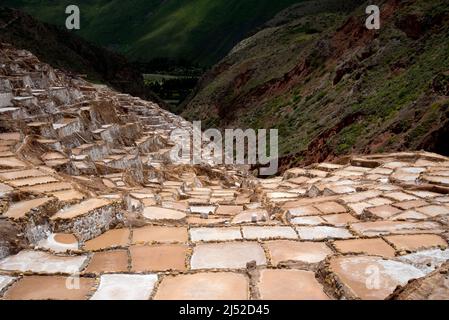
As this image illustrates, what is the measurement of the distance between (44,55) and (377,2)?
3257 cm

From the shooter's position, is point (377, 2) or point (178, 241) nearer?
point (178, 241)

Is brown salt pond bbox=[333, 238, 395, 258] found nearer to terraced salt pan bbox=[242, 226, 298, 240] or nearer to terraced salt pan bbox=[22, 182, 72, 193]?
terraced salt pan bbox=[242, 226, 298, 240]

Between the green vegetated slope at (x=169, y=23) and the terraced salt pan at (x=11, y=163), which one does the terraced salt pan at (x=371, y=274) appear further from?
the green vegetated slope at (x=169, y=23)

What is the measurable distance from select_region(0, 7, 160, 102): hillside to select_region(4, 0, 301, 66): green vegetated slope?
164ft

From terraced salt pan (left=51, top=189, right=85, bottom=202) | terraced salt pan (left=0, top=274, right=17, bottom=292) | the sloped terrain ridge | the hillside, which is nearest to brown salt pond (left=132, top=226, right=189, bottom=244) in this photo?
the sloped terrain ridge

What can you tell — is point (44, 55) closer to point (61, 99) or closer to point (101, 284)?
point (61, 99)

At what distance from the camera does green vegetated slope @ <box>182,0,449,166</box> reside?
1977 cm

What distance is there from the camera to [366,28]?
1348 inches

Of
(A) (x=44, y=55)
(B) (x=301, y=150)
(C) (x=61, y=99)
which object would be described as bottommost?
(B) (x=301, y=150)

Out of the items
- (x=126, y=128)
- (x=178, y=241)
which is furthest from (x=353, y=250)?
(x=126, y=128)

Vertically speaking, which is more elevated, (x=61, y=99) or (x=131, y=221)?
(x=61, y=99)

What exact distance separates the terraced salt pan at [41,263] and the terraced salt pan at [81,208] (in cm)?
70

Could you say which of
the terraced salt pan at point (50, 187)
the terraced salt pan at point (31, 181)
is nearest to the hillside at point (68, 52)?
the terraced salt pan at point (31, 181)

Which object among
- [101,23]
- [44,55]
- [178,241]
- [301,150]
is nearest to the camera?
[178,241]
